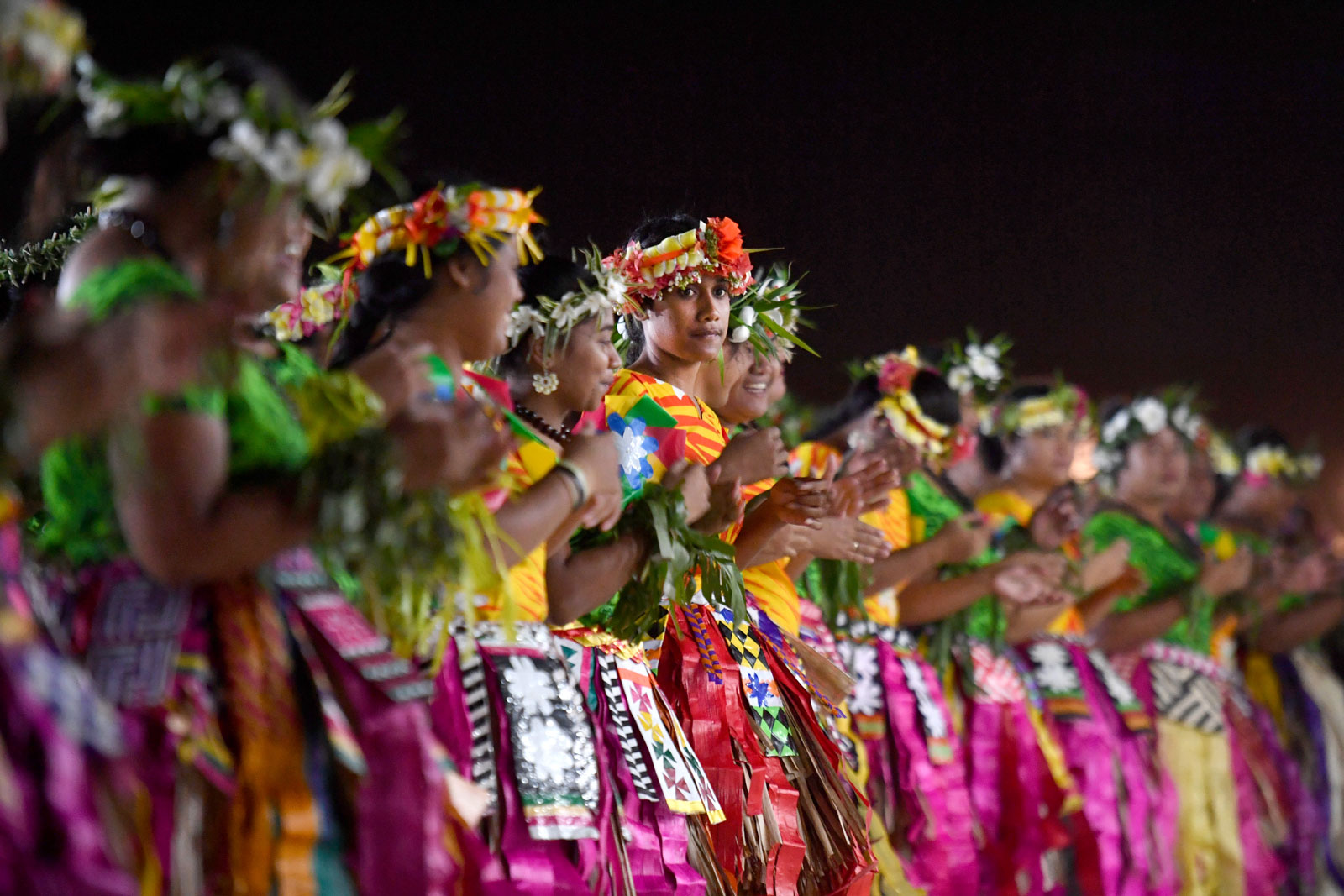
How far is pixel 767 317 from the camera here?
345cm

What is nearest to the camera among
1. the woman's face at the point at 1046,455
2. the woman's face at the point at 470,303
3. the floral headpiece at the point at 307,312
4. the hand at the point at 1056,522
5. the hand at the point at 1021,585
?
the woman's face at the point at 470,303

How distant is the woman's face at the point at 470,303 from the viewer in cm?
219

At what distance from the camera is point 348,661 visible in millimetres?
1801

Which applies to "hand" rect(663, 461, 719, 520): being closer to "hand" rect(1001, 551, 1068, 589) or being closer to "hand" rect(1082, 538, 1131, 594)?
"hand" rect(1001, 551, 1068, 589)

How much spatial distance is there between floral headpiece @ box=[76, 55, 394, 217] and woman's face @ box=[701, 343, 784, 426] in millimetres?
1725

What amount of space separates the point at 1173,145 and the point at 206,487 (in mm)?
5448

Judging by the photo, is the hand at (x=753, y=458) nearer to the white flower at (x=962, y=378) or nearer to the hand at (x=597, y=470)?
the hand at (x=597, y=470)

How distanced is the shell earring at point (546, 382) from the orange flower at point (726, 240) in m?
0.71

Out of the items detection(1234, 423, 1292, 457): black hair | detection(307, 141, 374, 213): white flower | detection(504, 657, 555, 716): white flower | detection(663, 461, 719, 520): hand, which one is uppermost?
detection(1234, 423, 1292, 457): black hair

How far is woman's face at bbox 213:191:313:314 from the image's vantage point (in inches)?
70.7

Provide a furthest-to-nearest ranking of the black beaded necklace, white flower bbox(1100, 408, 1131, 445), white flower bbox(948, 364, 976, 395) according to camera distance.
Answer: white flower bbox(1100, 408, 1131, 445)
white flower bbox(948, 364, 976, 395)
the black beaded necklace

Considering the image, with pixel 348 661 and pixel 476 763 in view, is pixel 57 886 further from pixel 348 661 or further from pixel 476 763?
pixel 476 763

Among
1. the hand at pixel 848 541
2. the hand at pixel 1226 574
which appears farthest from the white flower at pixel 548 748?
the hand at pixel 1226 574

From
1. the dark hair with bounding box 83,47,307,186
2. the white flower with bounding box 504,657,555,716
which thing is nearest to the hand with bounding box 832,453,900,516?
the white flower with bounding box 504,657,555,716
